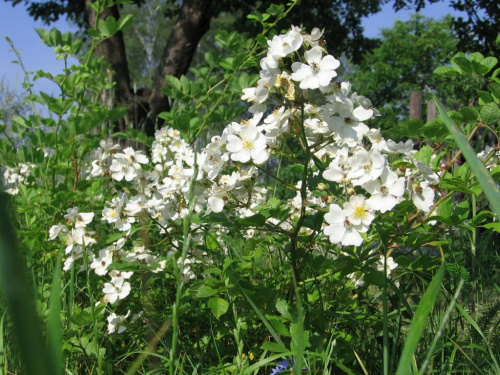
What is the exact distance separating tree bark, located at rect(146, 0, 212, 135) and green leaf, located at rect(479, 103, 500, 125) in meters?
5.62

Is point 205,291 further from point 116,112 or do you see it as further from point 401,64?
point 401,64

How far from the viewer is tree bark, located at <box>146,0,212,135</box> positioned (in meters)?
6.65

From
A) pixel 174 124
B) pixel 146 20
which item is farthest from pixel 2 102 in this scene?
pixel 146 20

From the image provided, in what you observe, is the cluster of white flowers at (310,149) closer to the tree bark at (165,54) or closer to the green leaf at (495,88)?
the green leaf at (495,88)

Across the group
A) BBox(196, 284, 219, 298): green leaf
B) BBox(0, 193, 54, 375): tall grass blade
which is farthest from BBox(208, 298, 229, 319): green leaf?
BBox(0, 193, 54, 375): tall grass blade

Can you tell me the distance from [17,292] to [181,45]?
6828 millimetres

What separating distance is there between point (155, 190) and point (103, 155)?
0.35 metres

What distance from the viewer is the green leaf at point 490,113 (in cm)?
123

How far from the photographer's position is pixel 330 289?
153 cm

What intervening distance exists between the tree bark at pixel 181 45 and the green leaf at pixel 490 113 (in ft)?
18.4

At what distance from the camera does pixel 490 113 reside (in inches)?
48.7

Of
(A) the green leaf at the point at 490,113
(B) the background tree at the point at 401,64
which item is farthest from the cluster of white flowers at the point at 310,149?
(B) the background tree at the point at 401,64

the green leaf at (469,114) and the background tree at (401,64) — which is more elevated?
the background tree at (401,64)

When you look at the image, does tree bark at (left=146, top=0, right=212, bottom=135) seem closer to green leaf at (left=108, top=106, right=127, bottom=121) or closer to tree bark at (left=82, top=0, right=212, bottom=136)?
tree bark at (left=82, top=0, right=212, bottom=136)
